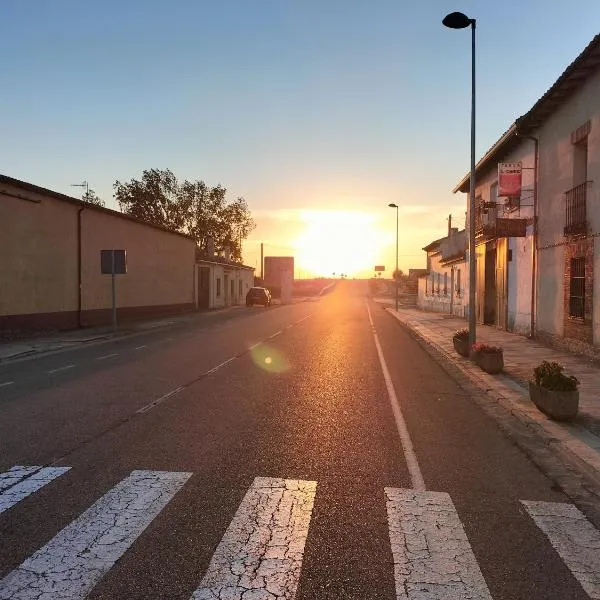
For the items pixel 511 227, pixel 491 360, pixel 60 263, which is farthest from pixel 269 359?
pixel 60 263

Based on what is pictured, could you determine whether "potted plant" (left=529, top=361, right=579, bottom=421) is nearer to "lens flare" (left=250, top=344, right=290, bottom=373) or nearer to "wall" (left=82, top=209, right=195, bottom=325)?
"lens flare" (left=250, top=344, right=290, bottom=373)

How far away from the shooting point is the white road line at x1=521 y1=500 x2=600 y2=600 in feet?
11.9

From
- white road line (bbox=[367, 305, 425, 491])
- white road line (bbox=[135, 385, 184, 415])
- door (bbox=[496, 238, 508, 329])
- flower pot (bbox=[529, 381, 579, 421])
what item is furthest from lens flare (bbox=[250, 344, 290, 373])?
door (bbox=[496, 238, 508, 329])

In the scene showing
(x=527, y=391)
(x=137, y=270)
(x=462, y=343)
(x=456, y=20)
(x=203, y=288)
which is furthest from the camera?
(x=203, y=288)

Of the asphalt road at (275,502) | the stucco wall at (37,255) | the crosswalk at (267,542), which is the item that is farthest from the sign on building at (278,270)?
the crosswalk at (267,542)

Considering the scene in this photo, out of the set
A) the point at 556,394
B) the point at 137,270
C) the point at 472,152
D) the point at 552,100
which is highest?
the point at 552,100

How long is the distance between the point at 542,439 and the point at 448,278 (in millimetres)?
33454

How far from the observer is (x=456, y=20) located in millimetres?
14102

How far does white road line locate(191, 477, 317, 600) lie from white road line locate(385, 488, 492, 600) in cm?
66

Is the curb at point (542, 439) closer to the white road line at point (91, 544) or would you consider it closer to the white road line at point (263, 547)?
the white road line at point (263, 547)

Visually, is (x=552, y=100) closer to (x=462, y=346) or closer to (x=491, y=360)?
(x=462, y=346)

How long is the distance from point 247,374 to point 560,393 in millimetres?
6260

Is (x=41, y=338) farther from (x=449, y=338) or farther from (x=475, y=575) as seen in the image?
(x=475, y=575)

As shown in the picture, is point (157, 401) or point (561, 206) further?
point (561, 206)
